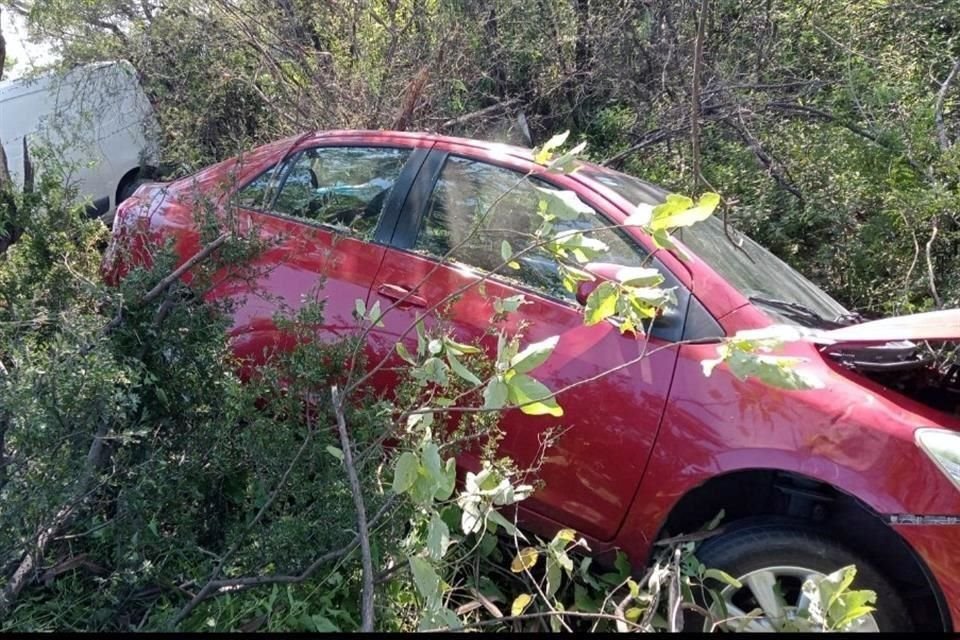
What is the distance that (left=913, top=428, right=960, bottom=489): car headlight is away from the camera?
210cm

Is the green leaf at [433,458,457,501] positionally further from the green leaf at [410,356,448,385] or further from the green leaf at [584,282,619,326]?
the green leaf at [584,282,619,326]

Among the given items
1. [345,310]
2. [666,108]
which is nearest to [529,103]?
[666,108]

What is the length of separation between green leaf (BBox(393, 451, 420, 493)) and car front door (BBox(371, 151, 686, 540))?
763mm

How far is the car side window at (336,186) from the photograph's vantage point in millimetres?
3182

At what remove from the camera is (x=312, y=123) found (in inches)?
232

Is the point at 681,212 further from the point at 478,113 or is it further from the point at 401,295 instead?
the point at 478,113

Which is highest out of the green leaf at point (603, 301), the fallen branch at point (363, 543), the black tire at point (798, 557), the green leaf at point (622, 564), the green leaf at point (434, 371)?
the green leaf at point (603, 301)

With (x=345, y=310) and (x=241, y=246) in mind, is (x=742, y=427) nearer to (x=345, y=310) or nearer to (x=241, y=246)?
(x=345, y=310)

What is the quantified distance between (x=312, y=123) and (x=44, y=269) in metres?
3.72

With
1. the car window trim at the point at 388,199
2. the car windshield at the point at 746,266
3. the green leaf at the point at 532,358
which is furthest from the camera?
the car window trim at the point at 388,199

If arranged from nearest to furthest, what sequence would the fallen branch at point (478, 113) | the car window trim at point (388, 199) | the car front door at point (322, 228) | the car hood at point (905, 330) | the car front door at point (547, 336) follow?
the car hood at point (905, 330), the car front door at point (547, 336), the car front door at point (322, 228), the car window trim at point (388, 199), the fallen branch at point (478, 113)

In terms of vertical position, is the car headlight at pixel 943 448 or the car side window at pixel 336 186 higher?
the car side window at pixel 336 186

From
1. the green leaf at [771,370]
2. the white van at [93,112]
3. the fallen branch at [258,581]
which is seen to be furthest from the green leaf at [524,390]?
the white van at [93,112]

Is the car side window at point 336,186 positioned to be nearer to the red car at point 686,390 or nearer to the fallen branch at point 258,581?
the red car at point 686,390
